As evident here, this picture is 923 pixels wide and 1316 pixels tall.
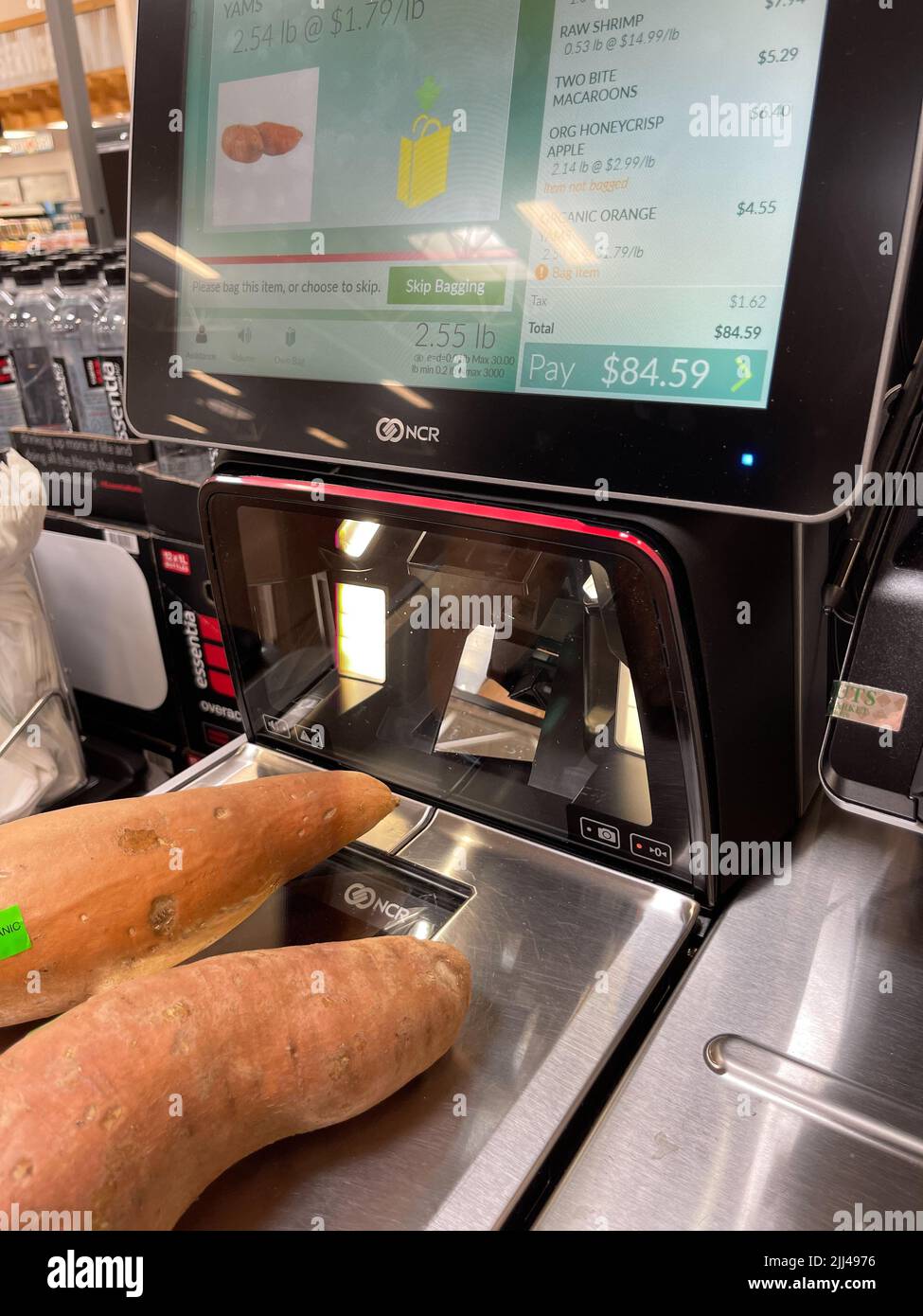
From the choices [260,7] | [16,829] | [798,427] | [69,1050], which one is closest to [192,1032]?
[69,1050]

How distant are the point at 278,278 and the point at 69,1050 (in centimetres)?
52

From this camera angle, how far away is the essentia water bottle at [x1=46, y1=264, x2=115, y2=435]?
135 centimetres

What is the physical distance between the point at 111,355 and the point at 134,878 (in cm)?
97

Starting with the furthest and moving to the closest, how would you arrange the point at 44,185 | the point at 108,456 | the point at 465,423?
the point at 44,185
the point at 108,456
the point at 465,423

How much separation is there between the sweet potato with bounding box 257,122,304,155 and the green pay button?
5.2 inches

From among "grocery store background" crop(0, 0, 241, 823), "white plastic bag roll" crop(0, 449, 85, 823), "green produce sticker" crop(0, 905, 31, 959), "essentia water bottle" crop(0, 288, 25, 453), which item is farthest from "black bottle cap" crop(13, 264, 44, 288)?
"green produce sticker" crop(0, 905, 31, 959)

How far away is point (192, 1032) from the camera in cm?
47

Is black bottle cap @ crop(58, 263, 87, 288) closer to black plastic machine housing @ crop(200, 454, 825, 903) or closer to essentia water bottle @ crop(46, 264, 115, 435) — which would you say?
essentia water bottle @ crop(46, 264, 115, 435)

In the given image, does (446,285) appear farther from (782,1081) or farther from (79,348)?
(79,348)

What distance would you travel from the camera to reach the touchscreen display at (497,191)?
1.53 feet

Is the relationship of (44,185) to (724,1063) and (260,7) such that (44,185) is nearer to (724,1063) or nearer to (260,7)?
(260,7)

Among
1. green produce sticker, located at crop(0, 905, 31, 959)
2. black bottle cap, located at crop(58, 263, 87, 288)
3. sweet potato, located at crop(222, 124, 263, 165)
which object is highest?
black bottle cap, located at crop(58, 263, 87, 288)

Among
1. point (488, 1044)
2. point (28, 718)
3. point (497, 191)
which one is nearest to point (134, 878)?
point (488, 1044)

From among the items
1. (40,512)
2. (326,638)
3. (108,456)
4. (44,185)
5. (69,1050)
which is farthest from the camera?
(44,185)
